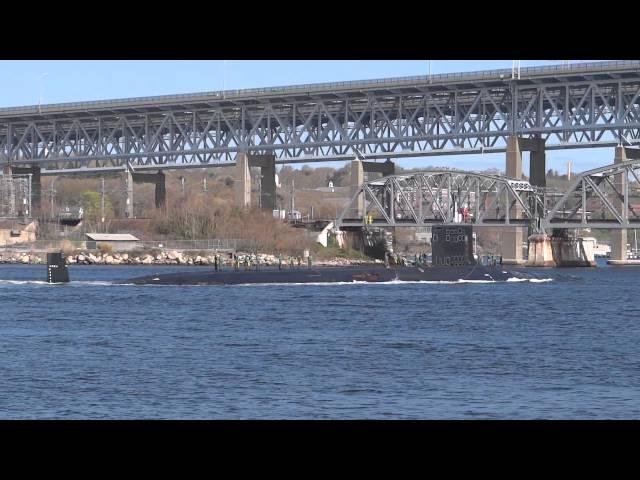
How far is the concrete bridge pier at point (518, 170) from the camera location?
106 m

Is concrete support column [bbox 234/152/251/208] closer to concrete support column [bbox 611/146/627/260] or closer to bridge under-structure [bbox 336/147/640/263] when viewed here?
bridge under-structure [bbox 336/147/640/263]

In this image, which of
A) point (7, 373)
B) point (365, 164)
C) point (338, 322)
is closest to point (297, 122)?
point (365, 164)

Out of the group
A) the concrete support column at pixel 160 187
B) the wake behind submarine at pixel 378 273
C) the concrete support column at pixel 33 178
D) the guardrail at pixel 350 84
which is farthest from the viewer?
the concrete support column at pixel 33 178

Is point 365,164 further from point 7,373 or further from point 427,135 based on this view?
point 7,373

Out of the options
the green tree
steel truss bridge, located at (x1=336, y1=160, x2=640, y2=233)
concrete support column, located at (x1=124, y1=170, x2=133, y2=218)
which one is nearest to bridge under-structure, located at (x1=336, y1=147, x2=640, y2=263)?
steel truss bridge, located at (x1=336, y1=160, x2=640, y2=233)

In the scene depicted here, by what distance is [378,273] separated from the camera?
74.6 m

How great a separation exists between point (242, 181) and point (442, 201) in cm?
2060

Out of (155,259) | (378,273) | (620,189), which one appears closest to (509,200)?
(620,189)

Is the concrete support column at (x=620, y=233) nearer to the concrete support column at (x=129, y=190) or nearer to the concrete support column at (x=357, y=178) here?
the concrete support column at (x=357, y=178)

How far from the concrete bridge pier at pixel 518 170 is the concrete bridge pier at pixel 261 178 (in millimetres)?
24572

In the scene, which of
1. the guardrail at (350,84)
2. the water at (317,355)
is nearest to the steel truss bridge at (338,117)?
the guardrail at (350,84)

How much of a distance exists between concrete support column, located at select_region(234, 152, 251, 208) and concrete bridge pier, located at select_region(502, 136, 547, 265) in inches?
1035

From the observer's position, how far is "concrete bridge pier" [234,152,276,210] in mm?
119312
